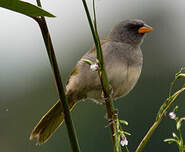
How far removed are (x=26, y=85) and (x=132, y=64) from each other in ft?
27.1

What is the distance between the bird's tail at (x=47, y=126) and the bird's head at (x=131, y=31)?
0.88m

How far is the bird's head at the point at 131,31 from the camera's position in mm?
4032

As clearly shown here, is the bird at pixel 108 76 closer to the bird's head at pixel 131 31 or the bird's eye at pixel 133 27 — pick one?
the bird's head at pixel 131 31

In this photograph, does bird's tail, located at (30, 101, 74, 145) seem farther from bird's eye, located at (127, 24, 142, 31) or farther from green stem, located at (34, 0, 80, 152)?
green stem, located at (34, 0, 80, 152)

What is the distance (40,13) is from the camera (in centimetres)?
141

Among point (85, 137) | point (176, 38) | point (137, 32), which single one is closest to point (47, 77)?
point (85, 137)

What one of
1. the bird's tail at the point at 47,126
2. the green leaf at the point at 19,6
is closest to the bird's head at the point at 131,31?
the bird's tail at the point at 47,126

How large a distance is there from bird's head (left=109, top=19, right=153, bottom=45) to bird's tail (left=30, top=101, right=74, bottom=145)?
0.88m

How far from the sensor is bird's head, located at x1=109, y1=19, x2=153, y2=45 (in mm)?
4032

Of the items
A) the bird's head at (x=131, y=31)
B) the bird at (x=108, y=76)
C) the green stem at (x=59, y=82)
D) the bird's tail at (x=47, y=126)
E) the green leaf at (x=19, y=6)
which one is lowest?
the bird's tail at (x=47, y=126)

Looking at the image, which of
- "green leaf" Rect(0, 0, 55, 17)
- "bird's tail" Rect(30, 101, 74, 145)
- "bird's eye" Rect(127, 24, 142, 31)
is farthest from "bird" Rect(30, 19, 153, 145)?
"green leaf" Rect(0, 0, 55, 17)

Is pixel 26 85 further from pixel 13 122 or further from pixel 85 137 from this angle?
pixel 85 137

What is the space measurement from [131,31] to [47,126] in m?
1.35

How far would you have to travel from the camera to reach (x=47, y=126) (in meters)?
3.27
